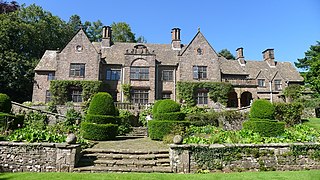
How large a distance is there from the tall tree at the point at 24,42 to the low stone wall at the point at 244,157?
32282 mm

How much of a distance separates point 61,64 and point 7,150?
20.5 metres

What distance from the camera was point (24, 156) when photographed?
30.1 ft

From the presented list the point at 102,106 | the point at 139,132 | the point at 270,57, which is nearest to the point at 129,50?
the point at 139,132

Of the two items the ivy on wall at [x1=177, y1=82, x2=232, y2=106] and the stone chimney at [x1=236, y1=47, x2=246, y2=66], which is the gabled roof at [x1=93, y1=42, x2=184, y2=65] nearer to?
the ivy on wall at [x1=177, y1=82, x2=232, y2=106]

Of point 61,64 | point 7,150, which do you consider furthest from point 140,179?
point 61,64

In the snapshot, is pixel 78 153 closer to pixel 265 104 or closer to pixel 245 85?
pixel 265 104

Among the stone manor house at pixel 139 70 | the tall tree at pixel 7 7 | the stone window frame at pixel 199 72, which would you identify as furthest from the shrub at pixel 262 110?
the tall tree at pixel 7 7

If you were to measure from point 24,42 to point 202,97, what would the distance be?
104 ft

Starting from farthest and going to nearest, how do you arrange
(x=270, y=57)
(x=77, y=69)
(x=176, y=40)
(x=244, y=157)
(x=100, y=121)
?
(x=270, y=57) < (x=176, y=40) < (x=77, y=69) < (x=100, y=121) < (x=244, y=157)

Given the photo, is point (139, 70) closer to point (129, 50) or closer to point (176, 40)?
point (129, 50)

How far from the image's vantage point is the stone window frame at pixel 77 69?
92.1 ft

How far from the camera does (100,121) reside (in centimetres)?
1430

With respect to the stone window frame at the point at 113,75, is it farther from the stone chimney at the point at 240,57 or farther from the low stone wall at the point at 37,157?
the low stone wall at the point at 37,157

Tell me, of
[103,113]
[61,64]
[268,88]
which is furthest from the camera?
[268,88]
